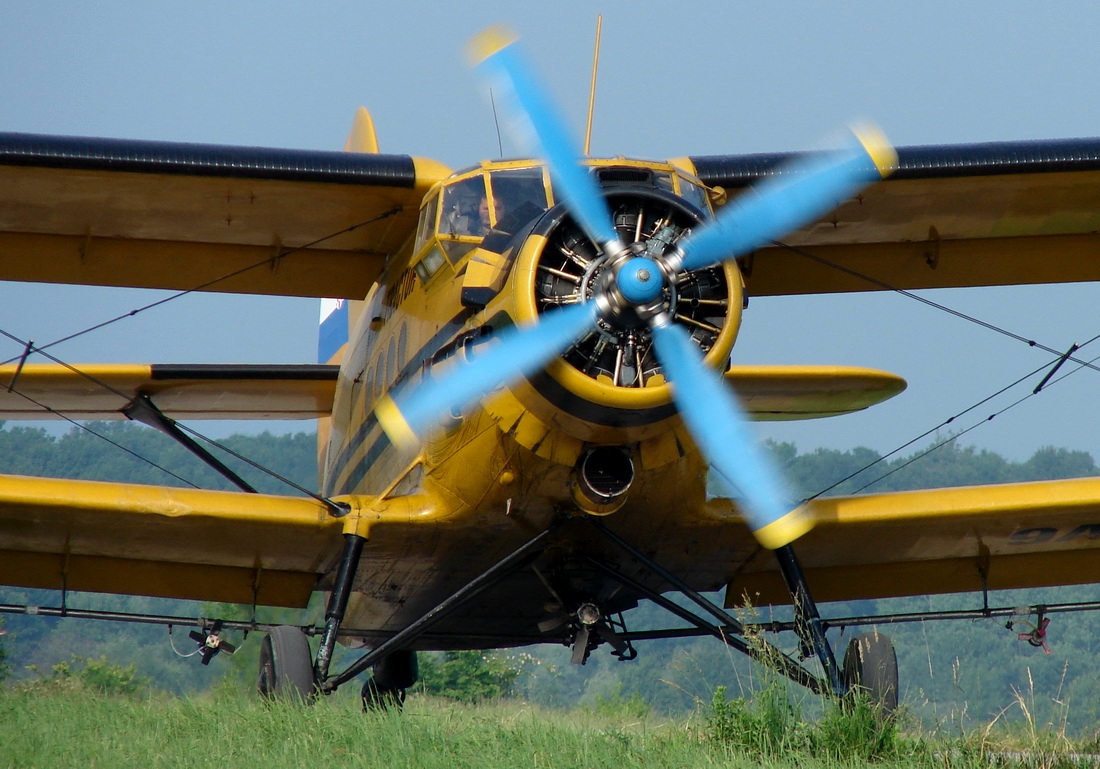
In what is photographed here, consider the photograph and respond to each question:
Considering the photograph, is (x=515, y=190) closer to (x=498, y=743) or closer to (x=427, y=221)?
(x=427, y=221)

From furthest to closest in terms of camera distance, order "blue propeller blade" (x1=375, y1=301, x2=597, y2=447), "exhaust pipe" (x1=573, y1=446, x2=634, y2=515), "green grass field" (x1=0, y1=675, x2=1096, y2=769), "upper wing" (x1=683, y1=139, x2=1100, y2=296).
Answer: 1. "upper wing" (x1=683, y1=139, x2=1100, y2=296)
2. "exhaust pipe" (x1=573, y1=446, x2=634, y2=515)
3. "blue propeller blade" (x1=375, y1=301, x2=597, y2=447)
4. "green grass field" (x1=0, y1=675, x2=1096, y2=769)

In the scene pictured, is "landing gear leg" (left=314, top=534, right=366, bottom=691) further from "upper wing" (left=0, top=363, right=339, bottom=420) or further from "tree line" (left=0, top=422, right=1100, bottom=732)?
"upper wing" (left=0, top=363, right=339, bottom=420)

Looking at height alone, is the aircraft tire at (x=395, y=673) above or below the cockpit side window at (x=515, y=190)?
below

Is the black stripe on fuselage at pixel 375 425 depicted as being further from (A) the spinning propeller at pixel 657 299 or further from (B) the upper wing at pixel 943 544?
(B) the upper wing at pixel 943 544

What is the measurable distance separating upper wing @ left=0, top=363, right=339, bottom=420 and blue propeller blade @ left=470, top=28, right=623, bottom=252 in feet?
15.1

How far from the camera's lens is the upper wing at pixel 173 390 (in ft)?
34.2

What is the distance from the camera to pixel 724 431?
677 cm

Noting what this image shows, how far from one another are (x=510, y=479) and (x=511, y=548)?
0.81 metres

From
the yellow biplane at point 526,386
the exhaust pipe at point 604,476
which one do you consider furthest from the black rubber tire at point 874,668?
the exhaust pipe at point 604,476

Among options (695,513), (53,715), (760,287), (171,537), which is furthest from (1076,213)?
(53,715)

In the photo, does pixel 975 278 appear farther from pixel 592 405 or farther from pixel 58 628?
pixel 58 628

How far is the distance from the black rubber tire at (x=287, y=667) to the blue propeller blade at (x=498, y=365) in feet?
5.07

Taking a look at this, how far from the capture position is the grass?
547 cm

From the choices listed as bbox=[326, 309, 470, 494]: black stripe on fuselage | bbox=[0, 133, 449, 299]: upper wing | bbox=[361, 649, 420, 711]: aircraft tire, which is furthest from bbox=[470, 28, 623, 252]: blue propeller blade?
bbox=[361, 649, 420, 711]: aircraft tire
